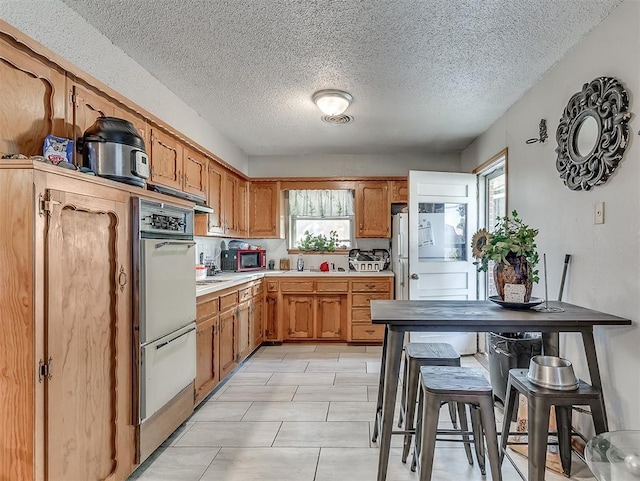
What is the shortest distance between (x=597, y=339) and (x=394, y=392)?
120cm

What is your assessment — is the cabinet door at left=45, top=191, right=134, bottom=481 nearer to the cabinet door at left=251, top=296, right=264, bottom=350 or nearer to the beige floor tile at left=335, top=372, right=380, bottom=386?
the beige floor tile at left=335, top=372, right=380, bottom=386

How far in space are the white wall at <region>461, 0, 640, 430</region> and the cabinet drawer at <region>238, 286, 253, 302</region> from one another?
2.58 metres

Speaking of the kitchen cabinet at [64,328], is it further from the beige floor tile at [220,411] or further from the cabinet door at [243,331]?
the cabinet door at [243,331]

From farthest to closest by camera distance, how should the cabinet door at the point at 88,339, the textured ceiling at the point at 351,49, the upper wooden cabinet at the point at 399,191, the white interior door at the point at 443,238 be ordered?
the upper wooden cabinet at the point at 399,191, the white interior door at the point at 443,238, the textured ceiling at the point at 351,49, the cabinet door at the point at 88,339

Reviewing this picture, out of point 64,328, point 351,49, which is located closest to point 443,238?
point 351,49

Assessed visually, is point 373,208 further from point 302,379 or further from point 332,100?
point 302,379

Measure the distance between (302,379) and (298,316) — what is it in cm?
125

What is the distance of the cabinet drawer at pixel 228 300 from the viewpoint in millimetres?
3332

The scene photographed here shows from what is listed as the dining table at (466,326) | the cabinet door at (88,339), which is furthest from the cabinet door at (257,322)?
the dining table at (466,326)

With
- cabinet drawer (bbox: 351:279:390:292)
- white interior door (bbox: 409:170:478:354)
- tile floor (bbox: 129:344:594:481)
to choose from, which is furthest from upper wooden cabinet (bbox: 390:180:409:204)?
tile floor (bbox: 129:344:594:481)

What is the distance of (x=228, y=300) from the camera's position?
3479 mm

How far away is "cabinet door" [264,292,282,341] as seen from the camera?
4.71 metres

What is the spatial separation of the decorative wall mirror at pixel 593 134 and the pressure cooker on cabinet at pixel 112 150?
2436 mm

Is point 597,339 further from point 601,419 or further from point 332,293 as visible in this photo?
point 332,293
